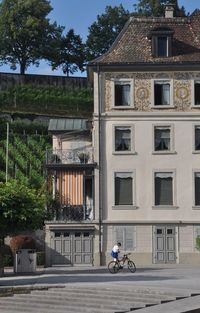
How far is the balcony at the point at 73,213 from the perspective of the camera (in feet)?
154

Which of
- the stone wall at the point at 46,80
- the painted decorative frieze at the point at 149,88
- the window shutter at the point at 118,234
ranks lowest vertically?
the window shutter at the point at 118,234

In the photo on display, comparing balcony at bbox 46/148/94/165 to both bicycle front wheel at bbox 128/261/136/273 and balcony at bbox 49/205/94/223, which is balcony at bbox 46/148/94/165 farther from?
bicycle front wheel at bbox 128/261/136/273

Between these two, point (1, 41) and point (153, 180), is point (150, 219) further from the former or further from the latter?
point (1, 41)

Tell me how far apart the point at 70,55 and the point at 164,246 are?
45857 mm

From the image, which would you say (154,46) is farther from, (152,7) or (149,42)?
(152,7)

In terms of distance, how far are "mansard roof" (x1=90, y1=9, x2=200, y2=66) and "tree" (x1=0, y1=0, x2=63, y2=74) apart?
3309 centimetres

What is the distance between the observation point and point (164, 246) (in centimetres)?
4597

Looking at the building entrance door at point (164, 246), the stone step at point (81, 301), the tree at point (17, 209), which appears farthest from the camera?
the building entrance door at point (164, 246)

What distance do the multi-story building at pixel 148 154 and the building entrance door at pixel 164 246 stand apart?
6cm

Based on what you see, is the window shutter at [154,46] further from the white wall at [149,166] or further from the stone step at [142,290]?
the stone step at [142,290]

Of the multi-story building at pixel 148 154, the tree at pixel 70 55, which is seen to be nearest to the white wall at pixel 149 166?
the multi-story building at pixel 148 154

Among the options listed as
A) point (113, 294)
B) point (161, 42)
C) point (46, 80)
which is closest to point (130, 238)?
point (161, 42)

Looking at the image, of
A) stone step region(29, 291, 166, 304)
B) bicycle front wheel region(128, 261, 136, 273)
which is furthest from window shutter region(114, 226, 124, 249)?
stone step region(29, 291, 166, 304)

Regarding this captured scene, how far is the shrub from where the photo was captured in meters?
46.8
